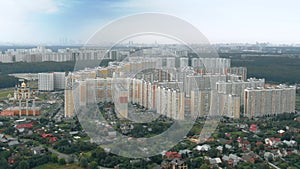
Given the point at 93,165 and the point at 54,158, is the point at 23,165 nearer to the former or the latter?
the point at 54,158

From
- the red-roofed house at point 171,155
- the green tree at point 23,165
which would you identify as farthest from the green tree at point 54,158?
the red-roofed house at point 171,155

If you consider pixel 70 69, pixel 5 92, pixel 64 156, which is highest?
pixel 70 69

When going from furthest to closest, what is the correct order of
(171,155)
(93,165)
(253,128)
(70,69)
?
1. (70,69)
2. (253,128)
3. (171,155)
4. (93,165)

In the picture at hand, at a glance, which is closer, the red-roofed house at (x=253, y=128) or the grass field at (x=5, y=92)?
the red-roofed house at (x=253, y=128)

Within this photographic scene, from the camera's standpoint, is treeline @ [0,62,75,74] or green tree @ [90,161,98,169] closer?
green tree @ [90,161,98,169]

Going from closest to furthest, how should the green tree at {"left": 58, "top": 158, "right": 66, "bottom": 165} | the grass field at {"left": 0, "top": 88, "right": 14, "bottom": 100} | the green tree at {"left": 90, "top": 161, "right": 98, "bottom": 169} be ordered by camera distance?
the green tree at {"left": 90, "top": 161, "right": 98, "bottom": 169}
the green tree at {"left": 58, "top": 158, "right": 66, "bottom": 165}
the grass field at {"left": 0, "top": 88, "right": 14, "bottom": 100}

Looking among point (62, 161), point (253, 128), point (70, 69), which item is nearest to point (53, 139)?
point (62, 161)

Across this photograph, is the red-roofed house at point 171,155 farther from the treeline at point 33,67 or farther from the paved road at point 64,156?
the treeline at point 33,67

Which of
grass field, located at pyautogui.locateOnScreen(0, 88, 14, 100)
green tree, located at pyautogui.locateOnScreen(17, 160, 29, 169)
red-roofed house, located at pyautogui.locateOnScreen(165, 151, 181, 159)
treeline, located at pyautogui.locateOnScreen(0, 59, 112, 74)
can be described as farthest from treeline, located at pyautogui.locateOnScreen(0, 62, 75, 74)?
red-roofed house, located at pyautogui.locateOnScreen(165, 151, 181, 159)

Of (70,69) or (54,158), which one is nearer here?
(54,158)

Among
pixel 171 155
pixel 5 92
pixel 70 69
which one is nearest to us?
pixel 171 155

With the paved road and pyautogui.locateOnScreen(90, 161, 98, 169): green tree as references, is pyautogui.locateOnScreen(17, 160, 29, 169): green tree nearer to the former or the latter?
the paved road

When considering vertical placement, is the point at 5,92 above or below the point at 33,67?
below
